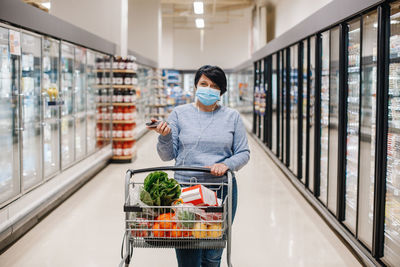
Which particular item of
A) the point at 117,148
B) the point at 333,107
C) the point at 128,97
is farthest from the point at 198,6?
the point at 333,107

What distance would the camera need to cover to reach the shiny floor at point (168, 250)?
3.98 metres

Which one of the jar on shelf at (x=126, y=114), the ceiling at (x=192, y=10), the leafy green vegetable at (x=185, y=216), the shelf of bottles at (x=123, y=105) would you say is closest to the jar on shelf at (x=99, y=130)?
the shelf of bottles at (x=123, y=105)

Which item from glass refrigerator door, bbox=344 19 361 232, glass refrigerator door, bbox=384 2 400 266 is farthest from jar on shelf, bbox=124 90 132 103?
glass refrigerator door, bbox=384 2 400 266

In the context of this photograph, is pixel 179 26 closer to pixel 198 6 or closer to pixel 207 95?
pixel 198 6

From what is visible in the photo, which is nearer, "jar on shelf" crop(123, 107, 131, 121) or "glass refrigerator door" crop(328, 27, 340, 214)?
"glass refrigerator door" crop(328, 27, 340, 214)

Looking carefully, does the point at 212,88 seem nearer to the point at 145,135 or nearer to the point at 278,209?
the point at 278,209

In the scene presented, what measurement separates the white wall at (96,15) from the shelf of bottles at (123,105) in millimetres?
681

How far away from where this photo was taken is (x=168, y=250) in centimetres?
424

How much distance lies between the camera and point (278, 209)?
18.8 ft

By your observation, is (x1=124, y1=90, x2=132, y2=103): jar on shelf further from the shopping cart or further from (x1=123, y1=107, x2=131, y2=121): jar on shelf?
the shopping cart

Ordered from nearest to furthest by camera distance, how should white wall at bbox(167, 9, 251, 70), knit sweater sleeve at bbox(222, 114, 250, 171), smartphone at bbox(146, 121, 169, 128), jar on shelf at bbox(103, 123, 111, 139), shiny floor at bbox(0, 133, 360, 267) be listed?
smartphone at bbox(146, 121, 169, 128), knit sweater sleeve at bbox(222, 114, 250, 171), shiny floor at bbox(0, 133, 360, 267), jar on shelf at bbox(103, 123, 111, 139), white wall at bbox(167, 9, 251, 70)

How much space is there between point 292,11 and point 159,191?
8344 mm

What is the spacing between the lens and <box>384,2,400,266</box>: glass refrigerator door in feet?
10.8

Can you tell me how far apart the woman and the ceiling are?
13.5 metres
